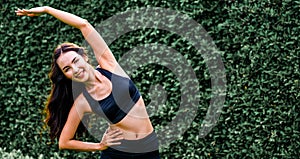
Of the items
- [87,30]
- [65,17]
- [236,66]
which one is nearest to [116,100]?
[87,30]

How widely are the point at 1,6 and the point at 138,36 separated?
162cm

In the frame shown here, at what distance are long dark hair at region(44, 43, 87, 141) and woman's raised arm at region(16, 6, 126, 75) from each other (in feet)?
0.31

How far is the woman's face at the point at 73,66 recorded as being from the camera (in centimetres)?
361

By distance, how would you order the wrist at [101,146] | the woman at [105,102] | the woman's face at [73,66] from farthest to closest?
1. the wrist at [101,146]
2. the woman at [105,102]
3. the woman's face at [73,66]

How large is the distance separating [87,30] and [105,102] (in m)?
0.46

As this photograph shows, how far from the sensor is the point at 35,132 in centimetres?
618

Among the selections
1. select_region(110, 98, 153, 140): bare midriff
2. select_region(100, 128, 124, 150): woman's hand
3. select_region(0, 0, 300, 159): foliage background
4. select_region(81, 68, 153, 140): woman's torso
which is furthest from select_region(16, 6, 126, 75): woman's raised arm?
select_region(0, 0, 300, 159): foliage background

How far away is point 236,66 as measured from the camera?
17.0 feet

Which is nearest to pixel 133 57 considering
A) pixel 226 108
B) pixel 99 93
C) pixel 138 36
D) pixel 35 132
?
pixel 138 36

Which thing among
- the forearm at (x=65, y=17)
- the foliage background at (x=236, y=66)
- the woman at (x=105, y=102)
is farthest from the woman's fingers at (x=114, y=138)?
the foliage background at (x=236, y=66)

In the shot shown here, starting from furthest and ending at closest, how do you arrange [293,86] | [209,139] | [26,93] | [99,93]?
[26,93], [209,139], [293,86], [99,93]

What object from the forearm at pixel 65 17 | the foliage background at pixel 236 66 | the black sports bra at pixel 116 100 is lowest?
the foliage background at pixel 236 66

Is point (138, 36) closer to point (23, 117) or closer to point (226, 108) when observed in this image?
point (226, 108)

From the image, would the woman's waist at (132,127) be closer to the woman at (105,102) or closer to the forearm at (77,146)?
the woman at (105,102)
